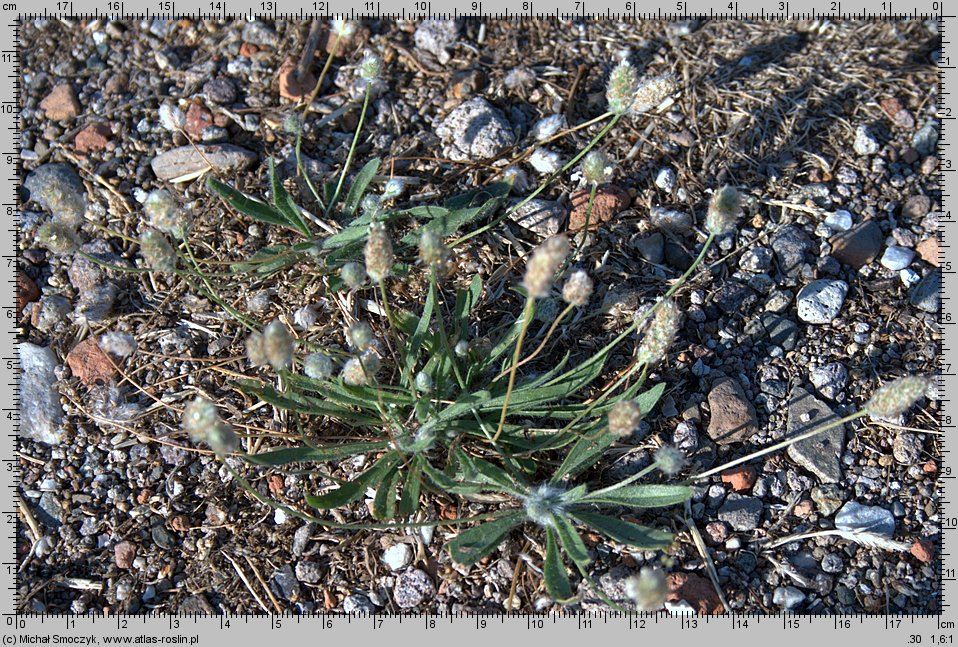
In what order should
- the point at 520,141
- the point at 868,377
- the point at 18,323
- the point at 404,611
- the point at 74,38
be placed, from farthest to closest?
the point at 74,38
the point at 520,141
the point at 18,323
the point at 868,377
the point at 404,611

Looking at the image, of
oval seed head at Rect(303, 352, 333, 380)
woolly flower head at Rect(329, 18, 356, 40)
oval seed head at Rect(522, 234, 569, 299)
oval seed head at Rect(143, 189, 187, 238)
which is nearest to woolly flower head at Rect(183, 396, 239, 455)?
oval seed head at Rect(303, 352, 333, 380)

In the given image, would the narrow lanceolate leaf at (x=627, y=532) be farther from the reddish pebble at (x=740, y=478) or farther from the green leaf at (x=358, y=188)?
the green leaf at (x=358, y=188)

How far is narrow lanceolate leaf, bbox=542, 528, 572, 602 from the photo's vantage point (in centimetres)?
229

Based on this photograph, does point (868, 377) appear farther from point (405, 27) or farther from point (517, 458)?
point (405, 27)

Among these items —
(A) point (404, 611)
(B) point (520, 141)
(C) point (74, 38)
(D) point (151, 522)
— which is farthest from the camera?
(C) point (74, 38)

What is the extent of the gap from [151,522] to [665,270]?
6.81 ft

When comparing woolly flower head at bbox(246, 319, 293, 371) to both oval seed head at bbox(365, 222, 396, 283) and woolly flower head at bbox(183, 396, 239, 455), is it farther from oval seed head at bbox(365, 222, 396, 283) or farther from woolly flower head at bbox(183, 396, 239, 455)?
oval seed head at bbox(365, 222, 396, 283)

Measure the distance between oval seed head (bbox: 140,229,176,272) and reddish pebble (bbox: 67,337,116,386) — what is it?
0.71 metres

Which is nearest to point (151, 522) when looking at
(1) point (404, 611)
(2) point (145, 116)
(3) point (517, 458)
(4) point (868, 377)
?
(1) point (404, 611)

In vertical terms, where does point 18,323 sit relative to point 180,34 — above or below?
below

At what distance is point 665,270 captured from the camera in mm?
3041

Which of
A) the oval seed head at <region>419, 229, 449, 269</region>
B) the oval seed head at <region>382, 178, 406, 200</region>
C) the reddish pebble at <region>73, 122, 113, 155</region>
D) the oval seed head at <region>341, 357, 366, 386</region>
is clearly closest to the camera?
the oval seed head at <region>419, 229, 449, 269</region>

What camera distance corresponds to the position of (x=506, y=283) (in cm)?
300

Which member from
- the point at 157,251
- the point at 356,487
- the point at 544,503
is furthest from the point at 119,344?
the point at 544,503
